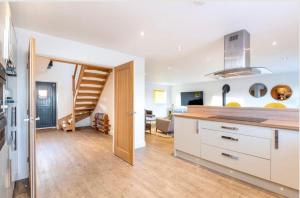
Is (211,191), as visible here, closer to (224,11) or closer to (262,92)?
(224,11)

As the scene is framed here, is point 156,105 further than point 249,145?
Yes

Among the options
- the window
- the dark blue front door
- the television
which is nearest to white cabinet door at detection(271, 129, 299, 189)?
the television

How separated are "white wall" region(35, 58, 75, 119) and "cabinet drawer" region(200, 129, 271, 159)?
5895mm

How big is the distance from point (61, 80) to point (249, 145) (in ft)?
22.8

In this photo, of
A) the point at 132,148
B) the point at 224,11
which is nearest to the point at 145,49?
the point at 224,11

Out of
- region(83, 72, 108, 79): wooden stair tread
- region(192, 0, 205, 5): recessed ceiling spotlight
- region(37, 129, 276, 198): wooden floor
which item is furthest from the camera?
region(83, 72, 108, 79): wooden stair tread

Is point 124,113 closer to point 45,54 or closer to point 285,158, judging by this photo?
point 45,54

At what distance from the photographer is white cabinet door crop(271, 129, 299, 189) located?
185 cm

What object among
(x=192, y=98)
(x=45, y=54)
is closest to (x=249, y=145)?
(x=45, y=54)

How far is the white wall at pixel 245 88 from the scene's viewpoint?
5.78 meters

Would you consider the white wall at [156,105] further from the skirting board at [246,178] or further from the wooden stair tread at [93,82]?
the skirting board at [246,178]

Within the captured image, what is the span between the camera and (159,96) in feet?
32.4

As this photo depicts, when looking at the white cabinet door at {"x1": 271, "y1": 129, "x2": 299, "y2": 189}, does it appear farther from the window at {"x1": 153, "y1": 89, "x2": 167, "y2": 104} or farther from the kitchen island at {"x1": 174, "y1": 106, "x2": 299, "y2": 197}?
the window at {"x1": 153, "y1": 89, "x2": 167, "y2": 104}

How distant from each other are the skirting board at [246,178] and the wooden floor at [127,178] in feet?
0.33
